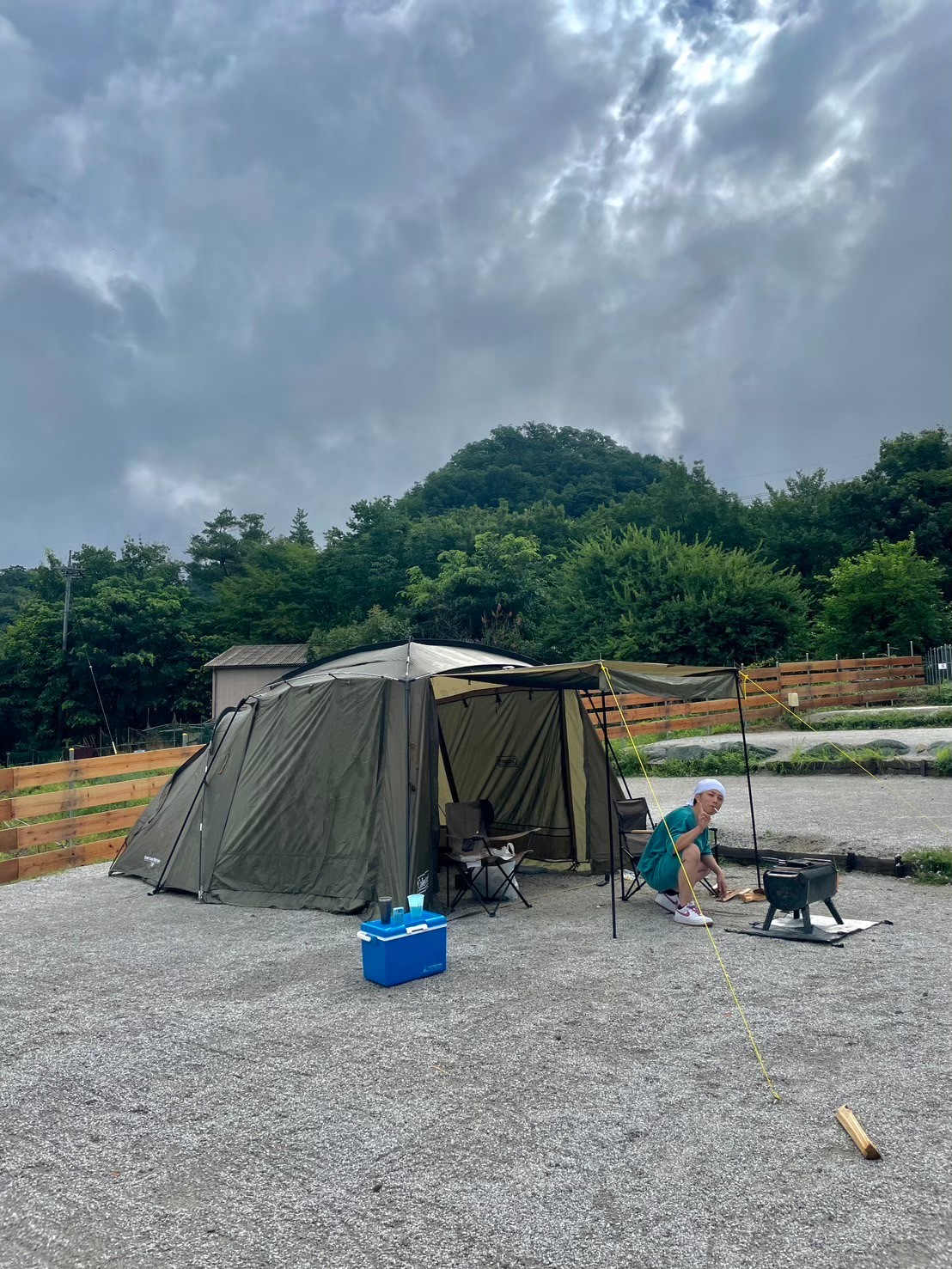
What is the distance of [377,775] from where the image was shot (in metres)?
6.88

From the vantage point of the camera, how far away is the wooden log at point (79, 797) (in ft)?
29.6

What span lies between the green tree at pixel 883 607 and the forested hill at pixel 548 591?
0.05 m

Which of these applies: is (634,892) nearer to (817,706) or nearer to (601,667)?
(601,667)

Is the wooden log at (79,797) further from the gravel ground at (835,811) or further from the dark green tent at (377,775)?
the gravel ground at (835,811)

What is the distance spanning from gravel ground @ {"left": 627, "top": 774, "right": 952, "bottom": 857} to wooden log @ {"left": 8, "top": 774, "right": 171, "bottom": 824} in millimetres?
5979

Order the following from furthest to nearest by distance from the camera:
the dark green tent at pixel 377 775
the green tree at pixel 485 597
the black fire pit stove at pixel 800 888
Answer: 1. the green tree at pixel 485 597
2. the dark green tent at pixel 377 775
3. the black fire pit stove at pixel 800 888

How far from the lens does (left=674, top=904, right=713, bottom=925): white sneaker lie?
6.11 metres

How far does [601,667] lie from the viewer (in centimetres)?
618

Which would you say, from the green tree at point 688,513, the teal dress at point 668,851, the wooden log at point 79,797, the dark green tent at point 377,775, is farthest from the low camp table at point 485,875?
the green tree at point 688,513

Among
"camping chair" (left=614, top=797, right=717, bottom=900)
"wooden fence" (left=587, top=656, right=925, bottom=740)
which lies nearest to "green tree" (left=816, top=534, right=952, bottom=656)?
"wooden fence" (left=587, top=656, right=925, bottom=740)

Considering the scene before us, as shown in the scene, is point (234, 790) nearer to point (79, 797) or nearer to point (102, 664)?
point (79, 797)

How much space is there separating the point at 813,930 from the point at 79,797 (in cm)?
770

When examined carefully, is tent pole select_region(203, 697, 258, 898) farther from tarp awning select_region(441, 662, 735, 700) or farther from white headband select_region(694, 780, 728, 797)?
white headband select_region(694, 780, 728, 797)

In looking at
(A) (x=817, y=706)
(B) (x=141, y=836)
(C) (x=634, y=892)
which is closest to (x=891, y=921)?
(C) (x=634, y=892)
